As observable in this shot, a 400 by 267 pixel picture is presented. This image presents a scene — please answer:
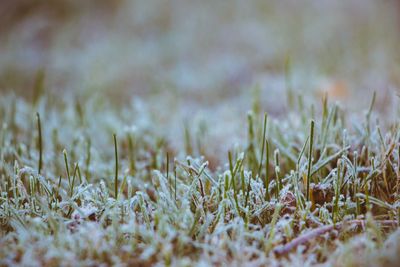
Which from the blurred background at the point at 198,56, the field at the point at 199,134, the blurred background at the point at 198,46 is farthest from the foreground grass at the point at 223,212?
the blurred background at the point at 198,46

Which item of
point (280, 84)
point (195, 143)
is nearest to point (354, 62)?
point (280, 84)

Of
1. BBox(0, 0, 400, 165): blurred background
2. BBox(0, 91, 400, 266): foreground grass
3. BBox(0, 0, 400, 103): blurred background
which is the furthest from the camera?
BBox(0, 0, 400, 103): blurred background

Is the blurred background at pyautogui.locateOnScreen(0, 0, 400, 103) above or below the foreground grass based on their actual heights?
above

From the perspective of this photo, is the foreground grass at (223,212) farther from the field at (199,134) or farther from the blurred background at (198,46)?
the blurred background at (198,46)

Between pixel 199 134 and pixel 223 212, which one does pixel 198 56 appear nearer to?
pixel 199 134

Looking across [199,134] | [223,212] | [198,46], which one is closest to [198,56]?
[198,46]

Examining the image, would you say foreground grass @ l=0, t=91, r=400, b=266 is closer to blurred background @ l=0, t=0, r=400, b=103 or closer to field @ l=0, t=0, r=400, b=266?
field @ l=0, t=0, r=400, b=266

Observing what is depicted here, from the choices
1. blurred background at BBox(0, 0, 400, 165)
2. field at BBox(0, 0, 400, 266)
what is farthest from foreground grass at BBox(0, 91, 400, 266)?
blurred background at BBox(0, 0, 400, 165)
